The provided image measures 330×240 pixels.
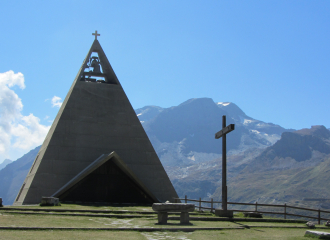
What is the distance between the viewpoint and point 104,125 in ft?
97.5

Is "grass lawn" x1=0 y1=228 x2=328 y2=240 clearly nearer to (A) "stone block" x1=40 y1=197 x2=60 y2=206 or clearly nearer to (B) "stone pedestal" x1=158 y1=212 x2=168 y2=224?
(B) "stone pedestal" x1=158 y1=212 x2=168 y2=224

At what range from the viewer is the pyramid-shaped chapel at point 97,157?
85.8 ft

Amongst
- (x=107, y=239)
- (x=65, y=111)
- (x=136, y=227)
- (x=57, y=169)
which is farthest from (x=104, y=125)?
(x=107, y=239)

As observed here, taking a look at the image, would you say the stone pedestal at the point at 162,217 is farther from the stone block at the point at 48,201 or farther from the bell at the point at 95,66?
the bell at the point at 95,66

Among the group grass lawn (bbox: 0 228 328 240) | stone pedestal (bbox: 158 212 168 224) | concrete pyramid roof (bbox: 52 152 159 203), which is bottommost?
grass lawn (bbox: 0 228 328 240)

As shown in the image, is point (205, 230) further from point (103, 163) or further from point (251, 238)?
point (103, 163)

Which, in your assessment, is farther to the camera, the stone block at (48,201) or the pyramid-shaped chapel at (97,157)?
the pyramid-shaped chapel at (97,157)

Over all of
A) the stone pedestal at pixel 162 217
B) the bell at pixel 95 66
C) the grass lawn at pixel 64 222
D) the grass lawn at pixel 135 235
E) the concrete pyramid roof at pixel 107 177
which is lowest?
the grass lawn at pixel 135 235

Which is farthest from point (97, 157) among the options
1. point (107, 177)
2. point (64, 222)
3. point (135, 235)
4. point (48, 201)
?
point (135, 235)

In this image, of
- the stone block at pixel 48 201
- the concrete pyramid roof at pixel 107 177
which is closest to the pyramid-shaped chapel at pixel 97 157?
the concrete pyramid roof at pixel 107 177

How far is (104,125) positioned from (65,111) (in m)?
3.11

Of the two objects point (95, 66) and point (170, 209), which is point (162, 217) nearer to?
point (170, 209)

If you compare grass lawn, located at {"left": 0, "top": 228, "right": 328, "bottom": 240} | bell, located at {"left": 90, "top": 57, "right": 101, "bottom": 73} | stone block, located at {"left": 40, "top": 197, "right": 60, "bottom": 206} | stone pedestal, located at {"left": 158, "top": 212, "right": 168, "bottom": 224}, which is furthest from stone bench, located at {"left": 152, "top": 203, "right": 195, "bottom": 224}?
bell, located at {"left": 90, "top": 57, "right": 101, "bottom": 73}

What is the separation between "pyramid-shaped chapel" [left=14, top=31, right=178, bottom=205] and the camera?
26.1 meters
